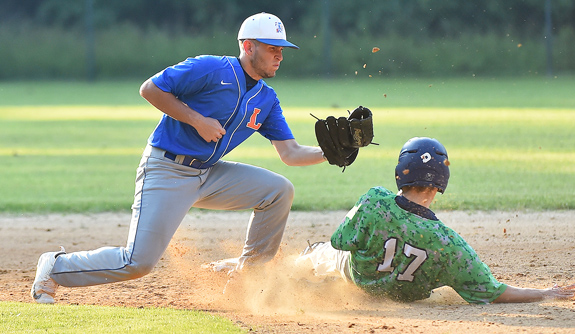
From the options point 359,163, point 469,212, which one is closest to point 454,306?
point 469,212

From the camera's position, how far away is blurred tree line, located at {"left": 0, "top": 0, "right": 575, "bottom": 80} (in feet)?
92.9

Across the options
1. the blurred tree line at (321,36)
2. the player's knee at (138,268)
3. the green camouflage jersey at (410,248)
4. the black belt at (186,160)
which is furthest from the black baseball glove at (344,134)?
the blurred tree line at (321,36)

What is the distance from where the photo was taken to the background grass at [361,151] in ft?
28.6

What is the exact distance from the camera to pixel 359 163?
37.6 feet

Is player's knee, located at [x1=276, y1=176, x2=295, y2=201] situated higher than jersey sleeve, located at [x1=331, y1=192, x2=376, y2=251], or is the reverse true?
player's knee, located at [x1=276, y1=176, x2=295, y2=201]

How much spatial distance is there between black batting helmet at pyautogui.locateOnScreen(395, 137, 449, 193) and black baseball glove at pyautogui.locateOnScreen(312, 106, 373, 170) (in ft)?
1.74

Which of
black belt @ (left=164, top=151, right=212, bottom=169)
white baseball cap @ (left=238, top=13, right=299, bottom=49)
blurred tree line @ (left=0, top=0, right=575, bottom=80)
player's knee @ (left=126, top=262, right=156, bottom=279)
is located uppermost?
blurred tree line @ (left=0, top=0, right=575, bottom=80)

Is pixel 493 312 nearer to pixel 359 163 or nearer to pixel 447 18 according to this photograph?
pixel 359 163

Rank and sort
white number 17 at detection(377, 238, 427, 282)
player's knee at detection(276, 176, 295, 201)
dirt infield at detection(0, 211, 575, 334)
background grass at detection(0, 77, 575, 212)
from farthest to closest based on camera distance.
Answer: background grass at detection(0, 77, 575, 212) → player's knee at detection(276, 176, 295, 201) → white number 17 at detection(377, 238, 427, 282) → dirt infield at detection(0, 211, 575, 334)

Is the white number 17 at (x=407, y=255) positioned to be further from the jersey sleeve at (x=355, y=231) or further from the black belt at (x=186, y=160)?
the black belt at (x=186, y=160)

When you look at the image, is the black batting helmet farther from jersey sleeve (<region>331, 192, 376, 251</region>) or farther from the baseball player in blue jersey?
the baseball player in blue jersey

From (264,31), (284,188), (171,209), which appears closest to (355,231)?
(284,188)

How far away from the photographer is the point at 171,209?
4.71 meters

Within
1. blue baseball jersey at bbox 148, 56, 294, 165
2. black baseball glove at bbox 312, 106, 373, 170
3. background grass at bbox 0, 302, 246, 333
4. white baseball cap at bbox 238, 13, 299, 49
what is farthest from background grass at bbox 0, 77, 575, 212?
background grass at bbox 0, 302, 246, 333
